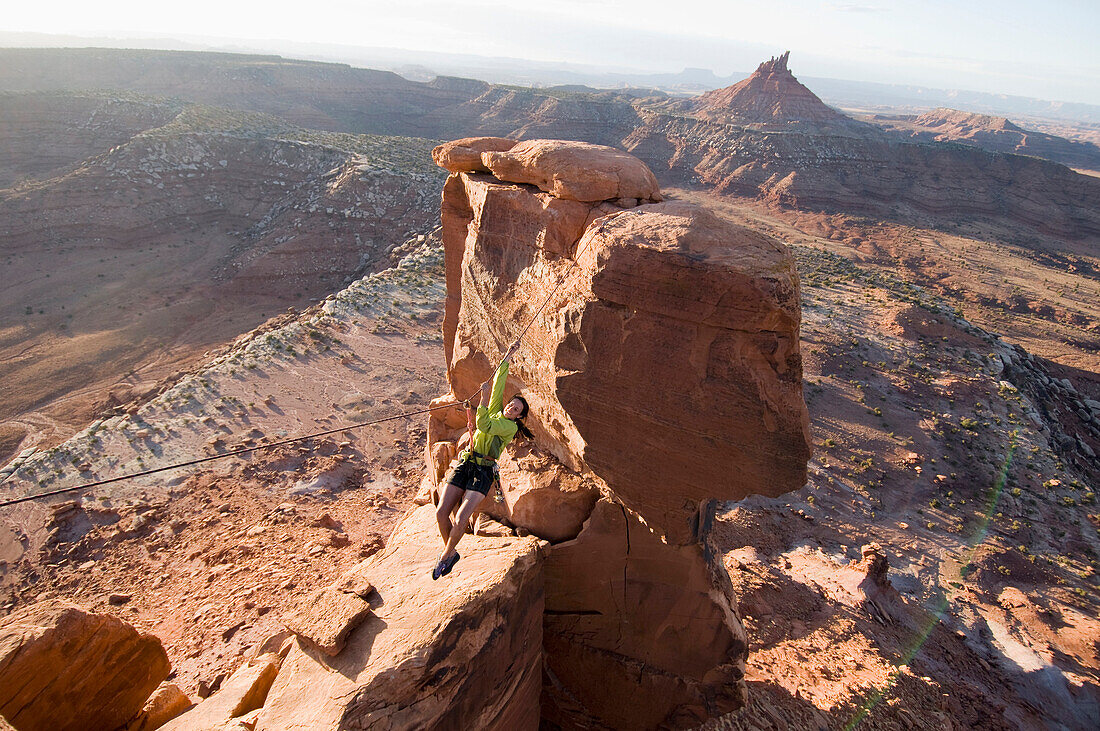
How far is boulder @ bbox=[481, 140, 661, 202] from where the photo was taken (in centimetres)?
750

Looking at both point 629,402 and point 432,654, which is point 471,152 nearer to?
point 629,402

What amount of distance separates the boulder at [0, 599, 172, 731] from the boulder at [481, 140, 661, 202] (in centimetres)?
814

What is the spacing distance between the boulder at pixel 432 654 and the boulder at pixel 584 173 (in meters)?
4.88

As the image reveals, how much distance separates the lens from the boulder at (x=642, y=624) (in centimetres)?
741

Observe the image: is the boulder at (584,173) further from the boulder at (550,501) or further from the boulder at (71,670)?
the boulder at (71,670)

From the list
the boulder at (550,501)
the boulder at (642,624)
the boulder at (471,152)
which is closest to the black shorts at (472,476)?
the boulder at (550,501)

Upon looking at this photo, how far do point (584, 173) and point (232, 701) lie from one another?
7.69 meters

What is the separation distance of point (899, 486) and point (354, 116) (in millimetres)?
81889

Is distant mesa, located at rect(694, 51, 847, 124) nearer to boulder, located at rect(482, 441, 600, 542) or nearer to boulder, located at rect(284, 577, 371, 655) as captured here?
boulder, located at rect(482, 441, 600, 542)

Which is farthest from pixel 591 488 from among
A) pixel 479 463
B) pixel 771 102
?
pixel 771 102

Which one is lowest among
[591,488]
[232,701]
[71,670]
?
[71,670]

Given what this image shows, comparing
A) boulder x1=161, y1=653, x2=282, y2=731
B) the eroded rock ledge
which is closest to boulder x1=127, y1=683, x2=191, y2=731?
boulder x1=161, y1=653, x2=282, y2=731

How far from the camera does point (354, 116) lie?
77.1m

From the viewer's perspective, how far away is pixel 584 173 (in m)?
7.56
